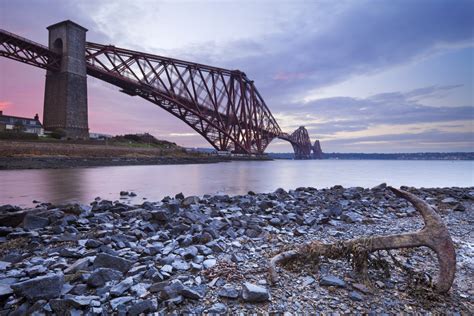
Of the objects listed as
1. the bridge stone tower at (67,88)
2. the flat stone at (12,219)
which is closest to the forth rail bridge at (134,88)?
the bridge stone tower at (67,88)

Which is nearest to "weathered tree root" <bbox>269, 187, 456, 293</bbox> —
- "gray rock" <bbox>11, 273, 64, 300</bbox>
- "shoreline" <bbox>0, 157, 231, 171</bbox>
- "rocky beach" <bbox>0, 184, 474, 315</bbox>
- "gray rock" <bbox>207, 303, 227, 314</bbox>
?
"rocky beach" <bbox>0, 184, 474, 315</bbox>

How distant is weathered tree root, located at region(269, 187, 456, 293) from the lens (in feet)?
6.80

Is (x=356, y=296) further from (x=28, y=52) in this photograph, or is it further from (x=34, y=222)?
(x=28, y=52)

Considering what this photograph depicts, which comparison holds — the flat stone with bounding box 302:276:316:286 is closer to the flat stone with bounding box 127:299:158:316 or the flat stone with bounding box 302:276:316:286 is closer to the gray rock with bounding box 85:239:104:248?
the flat stone with bounding box 127:299:158:316

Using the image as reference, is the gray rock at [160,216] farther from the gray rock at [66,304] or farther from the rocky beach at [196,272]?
the gray rock at [66,304]

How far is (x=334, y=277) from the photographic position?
223 centimetres

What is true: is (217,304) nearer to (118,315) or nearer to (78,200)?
(118,315)

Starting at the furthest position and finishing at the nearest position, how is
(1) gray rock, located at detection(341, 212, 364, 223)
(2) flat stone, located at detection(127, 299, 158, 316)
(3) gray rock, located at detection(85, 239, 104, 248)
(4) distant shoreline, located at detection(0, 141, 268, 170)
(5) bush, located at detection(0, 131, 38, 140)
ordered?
(5) bush, located at detection(0, 131, 38, 140) → (4) distant shoreline, located at detection(0, 141, 268, 170) → (1) gray rock, located at detection(341, 212, 364, 223) → (3) gray rock, located at detection(85, 239, 104, 248) → (2) flat stone, located at detection(127, 299, 158, 316)

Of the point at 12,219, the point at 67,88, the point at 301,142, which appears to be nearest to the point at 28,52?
the point at 67,88

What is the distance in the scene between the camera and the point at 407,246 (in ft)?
7.17

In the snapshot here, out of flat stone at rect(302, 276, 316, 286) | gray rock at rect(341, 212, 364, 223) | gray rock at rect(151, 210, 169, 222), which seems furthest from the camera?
gray rock at rect(341, 212, 364, 223)

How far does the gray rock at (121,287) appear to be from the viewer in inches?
74.7

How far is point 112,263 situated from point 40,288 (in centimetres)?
58

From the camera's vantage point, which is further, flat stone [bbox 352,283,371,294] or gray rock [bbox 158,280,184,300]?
flat stone [bbox 352,283,371,294]
